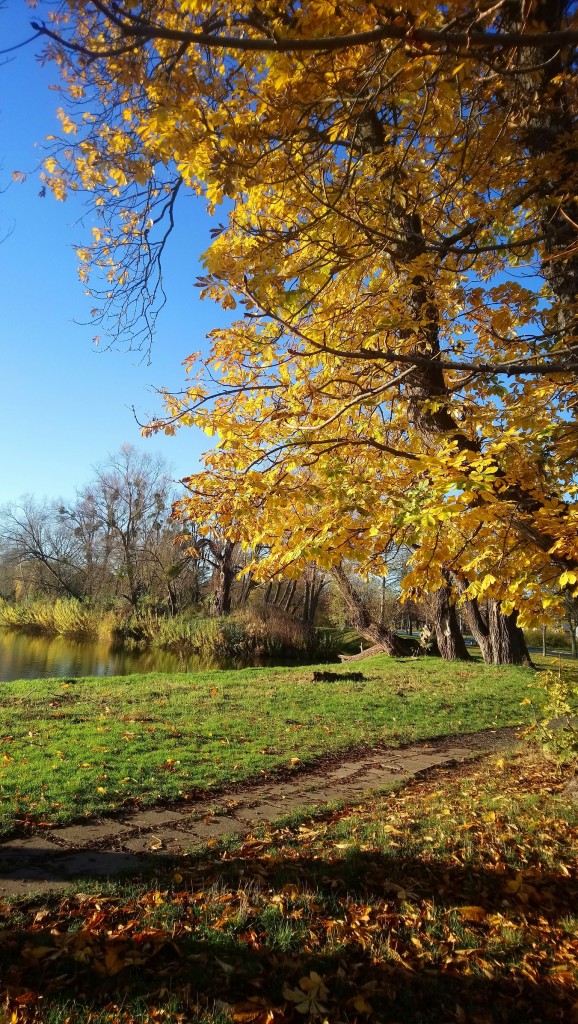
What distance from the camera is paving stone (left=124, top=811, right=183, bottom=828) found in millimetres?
4914

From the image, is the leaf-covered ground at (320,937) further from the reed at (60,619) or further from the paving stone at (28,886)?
the reed at (60,619)

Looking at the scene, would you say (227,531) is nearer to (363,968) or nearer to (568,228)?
(363,968)

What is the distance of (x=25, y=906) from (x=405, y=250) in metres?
5.66

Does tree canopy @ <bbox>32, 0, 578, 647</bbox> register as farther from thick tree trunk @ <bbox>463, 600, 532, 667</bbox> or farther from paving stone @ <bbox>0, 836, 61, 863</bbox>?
thick tree trunk @ <bbox>463, 600, 532, 667</bbox>

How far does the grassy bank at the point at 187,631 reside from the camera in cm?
2450

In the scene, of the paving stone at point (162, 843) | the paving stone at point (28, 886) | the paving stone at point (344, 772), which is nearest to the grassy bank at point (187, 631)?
the paving stone at point (344, 772)

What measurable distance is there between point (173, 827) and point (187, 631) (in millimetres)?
20079

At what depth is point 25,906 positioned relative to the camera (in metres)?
3.37

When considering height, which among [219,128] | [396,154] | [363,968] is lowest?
[363,968]

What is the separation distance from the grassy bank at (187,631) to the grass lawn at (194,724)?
8639 mm

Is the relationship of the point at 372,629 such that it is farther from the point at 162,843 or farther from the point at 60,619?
the point at 162,843

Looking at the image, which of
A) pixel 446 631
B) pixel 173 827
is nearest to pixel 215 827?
pixel 173 827

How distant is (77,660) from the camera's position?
69.1 ft

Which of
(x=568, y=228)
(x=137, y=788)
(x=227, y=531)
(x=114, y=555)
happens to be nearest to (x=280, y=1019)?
(x=227, y=531)
